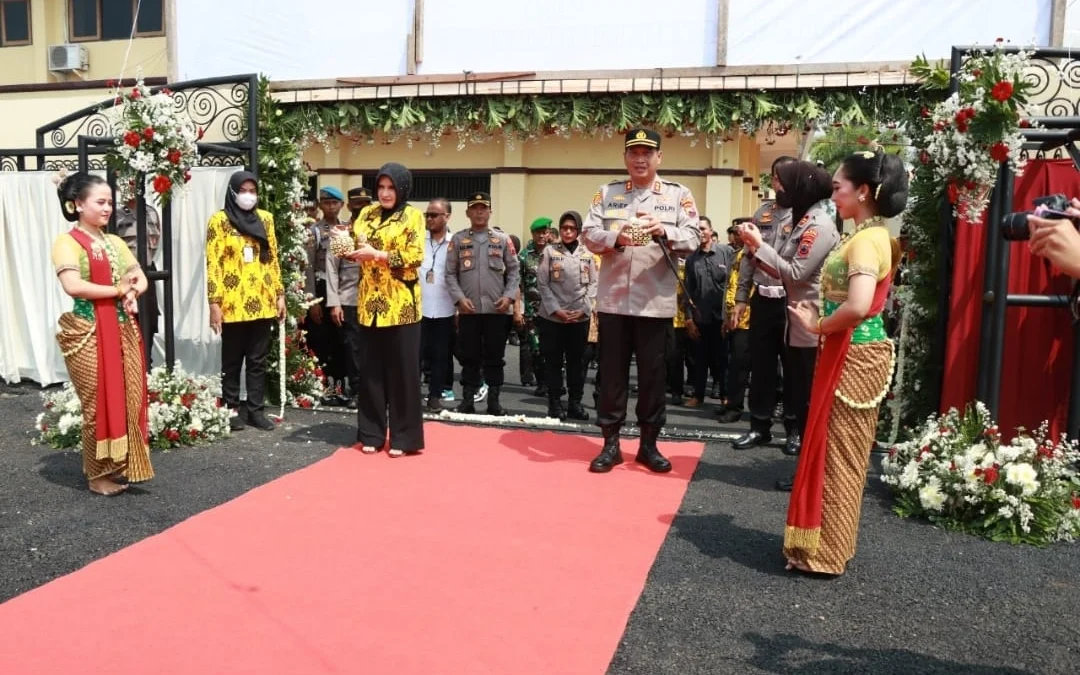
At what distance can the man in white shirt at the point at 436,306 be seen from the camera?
7.62m

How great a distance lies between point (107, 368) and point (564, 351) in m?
3.74

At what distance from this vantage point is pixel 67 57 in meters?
17.0

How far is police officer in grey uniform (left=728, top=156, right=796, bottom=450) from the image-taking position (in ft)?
18.9

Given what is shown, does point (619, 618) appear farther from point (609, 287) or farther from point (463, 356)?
point (463, 356)

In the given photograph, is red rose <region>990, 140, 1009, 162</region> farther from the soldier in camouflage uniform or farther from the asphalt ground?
the soldier in camouflage uniform

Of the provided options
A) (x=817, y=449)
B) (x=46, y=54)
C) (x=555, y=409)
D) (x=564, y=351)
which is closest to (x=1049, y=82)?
(x=817, y=449)

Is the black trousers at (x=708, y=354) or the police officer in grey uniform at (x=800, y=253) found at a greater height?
the police officer in grey uniform at (x=800, y=253)

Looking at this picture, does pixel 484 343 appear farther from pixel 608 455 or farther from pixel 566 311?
pixel 608 455

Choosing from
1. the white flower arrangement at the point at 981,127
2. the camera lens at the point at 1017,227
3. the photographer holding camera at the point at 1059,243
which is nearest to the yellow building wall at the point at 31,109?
the white flower arrangement at the point at 981,127

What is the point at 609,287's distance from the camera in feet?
17.7

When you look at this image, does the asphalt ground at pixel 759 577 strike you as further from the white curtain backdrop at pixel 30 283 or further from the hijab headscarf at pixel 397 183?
the white curtain backdrop at pixel 30 283

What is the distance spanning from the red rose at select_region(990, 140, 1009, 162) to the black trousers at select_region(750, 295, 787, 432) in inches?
59.8

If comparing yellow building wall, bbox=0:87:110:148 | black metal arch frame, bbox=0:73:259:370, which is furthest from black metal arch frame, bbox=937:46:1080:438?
yellow building wall, bbox=0:87:110:148

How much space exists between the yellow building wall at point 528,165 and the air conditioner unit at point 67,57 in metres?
6.36
